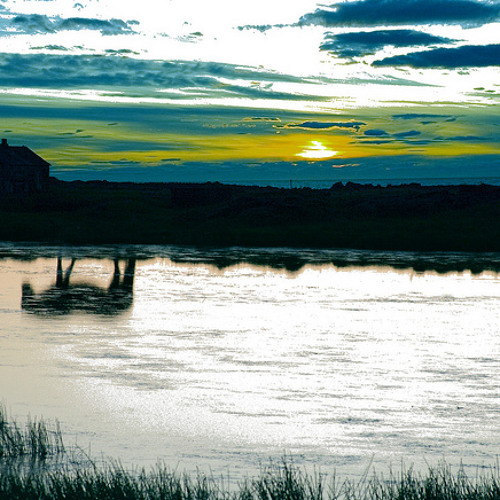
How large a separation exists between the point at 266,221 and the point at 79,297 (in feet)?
105

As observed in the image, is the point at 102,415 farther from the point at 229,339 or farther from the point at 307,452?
the point at 229,339

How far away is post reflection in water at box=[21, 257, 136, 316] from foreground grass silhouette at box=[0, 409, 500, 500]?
32.1 feet

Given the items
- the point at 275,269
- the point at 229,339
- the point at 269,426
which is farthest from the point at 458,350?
the point at 275,269

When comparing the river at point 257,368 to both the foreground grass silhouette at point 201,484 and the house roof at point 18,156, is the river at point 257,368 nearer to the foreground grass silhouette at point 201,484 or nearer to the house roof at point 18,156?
the foreground grass silhouette at point 201,484

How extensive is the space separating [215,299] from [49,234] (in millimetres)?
24905

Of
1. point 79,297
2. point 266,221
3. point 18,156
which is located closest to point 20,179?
point 18,156

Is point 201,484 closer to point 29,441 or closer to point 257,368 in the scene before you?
point 29,441

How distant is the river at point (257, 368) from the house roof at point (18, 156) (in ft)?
162

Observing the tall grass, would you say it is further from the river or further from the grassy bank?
the grassy bank

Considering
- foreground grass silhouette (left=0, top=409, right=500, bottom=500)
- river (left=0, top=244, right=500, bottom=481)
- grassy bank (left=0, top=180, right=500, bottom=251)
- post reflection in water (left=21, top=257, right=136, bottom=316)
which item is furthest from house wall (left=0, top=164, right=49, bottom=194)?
foreground grass silhouette (left=0, top=409, right=500, bottom=500)

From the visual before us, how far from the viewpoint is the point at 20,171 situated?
71250 millimetres

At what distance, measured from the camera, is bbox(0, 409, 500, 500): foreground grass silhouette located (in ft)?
21.9

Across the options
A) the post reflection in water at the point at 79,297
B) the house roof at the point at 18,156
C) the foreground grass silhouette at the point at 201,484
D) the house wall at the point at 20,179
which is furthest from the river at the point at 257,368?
the house roof at the point at 18,156

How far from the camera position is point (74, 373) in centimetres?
1162
